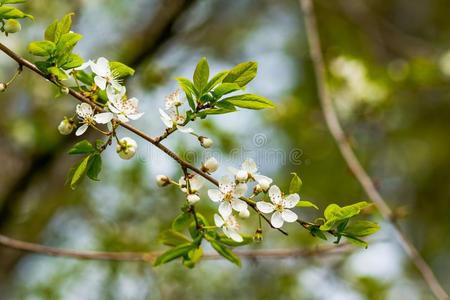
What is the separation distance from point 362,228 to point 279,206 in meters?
0.20

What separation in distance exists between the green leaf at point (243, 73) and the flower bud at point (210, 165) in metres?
0.18

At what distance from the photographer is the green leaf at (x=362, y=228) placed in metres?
1.28

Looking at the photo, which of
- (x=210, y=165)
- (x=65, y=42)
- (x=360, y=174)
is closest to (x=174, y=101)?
(x=210, y=165)

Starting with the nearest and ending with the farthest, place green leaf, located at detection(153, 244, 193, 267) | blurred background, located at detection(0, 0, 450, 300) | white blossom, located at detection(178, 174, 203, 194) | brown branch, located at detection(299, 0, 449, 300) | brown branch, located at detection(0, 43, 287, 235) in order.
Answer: brown branch, located at detection(0, 43, 287, 235) < white blossom, located at detection(178, 174, 203, 194) < green leaf, located at detection(153, 244, 193, 267) < brown branch, located at detection(299, 0, 449, 300) < blurred background, located at detection(0, 0, 450, 300)

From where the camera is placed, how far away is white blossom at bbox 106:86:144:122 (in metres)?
1.23

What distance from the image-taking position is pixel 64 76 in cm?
121

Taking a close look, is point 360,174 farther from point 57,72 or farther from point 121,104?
point 57,72

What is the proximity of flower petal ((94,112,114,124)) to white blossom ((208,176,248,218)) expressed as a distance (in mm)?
281

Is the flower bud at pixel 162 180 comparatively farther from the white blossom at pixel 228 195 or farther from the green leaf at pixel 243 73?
the green leaf at pixel 243 73

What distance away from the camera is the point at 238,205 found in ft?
4.14

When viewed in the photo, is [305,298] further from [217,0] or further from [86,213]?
[217,0]

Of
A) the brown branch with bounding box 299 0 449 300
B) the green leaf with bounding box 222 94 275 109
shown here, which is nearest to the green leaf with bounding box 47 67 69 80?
the green leaf with bounding box 222 94 275 109

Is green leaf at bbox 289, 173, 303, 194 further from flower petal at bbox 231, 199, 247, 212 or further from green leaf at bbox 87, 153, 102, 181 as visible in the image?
green leaf at bbox 87, 153, 102, 181

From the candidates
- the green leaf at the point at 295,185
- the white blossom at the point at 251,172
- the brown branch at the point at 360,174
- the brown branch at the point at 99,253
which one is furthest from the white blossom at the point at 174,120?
the brown branch at the point at 360,174
